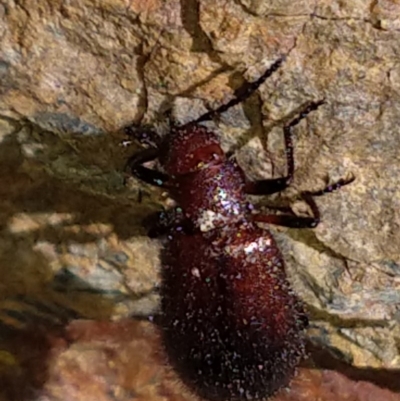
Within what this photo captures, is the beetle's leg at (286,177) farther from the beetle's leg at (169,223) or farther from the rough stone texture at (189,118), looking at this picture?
the beetle's leg at (169,223)

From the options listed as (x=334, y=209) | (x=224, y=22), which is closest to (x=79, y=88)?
(x=224, y=22)

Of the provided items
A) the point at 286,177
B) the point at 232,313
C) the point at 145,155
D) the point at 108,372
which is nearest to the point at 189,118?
the point at 145,155

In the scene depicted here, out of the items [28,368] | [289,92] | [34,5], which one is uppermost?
[34,5]

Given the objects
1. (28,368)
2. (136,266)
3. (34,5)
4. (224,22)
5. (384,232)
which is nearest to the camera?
(224,22)

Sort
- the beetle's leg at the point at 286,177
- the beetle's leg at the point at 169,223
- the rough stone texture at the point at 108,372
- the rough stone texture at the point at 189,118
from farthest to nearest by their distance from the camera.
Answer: the rough stone texture at the point at 108,372 → the beetle's leg at the point at 169,223 → the beetle's leg at the point at 286,177 → the rough stone texture at the point at 189,118

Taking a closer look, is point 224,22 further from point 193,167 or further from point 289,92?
point 193,167

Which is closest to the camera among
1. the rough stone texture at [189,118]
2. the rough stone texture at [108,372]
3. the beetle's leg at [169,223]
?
the rough stone texture at [189,118]

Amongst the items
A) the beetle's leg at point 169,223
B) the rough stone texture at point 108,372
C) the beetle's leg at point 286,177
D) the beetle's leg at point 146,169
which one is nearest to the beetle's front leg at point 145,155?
the beetle's leg at point 146,169
